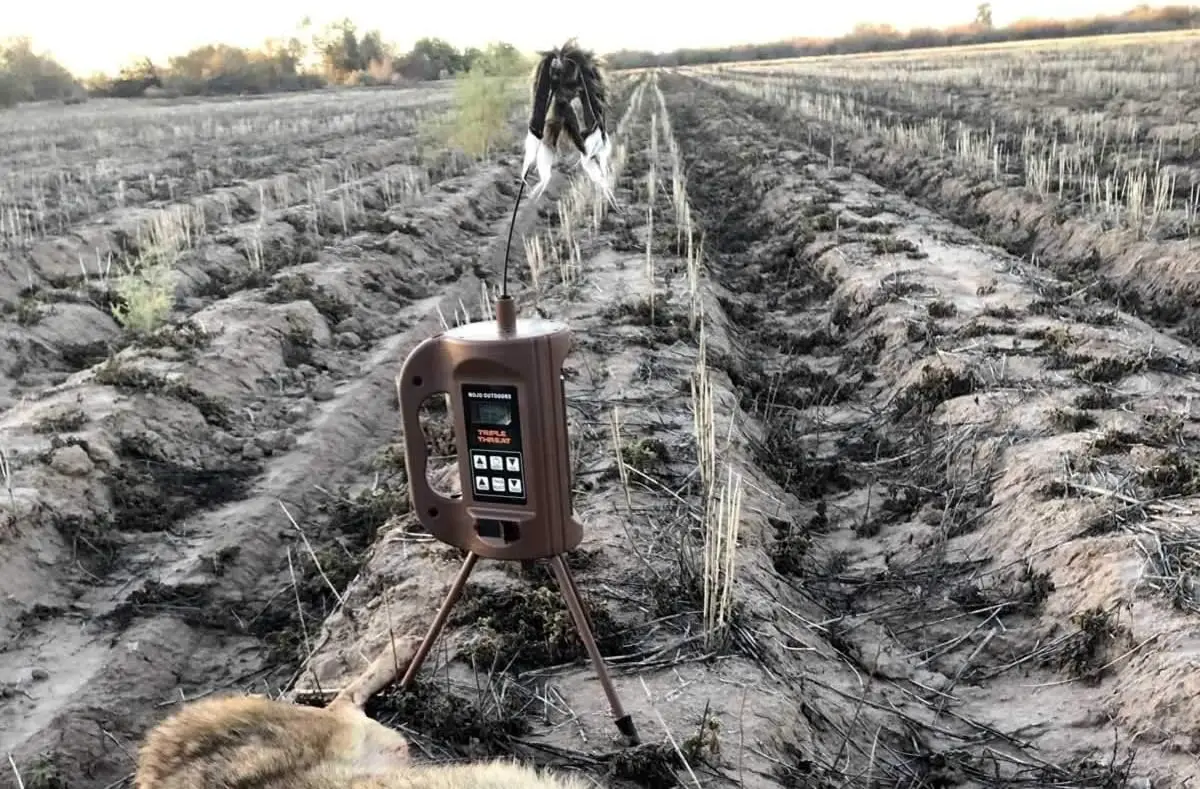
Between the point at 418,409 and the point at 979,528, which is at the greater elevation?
the point at 418,409

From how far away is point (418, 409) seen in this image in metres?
2.92

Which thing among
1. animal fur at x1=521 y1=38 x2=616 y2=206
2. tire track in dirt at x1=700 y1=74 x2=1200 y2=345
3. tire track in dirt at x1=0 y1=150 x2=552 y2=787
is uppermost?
animal fur at x1=521 y1=38 x2=616 y2=206

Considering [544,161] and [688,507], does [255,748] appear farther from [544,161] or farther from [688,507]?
[688,507]

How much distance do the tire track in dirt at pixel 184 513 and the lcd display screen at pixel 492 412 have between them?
2.10 m

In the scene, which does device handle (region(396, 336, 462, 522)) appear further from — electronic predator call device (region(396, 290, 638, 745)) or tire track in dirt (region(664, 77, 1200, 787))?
tire track in dirt (region(664, 77, 1200, 787))

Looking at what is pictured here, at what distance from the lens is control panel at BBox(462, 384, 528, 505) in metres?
2.74

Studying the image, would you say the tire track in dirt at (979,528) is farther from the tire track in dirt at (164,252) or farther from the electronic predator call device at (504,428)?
the tire track in dirt at (164,252)

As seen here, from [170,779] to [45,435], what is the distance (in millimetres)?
5476

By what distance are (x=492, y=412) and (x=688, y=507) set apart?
2.39 meters

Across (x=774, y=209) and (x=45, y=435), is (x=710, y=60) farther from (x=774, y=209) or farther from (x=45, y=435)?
(x=45, y=435)

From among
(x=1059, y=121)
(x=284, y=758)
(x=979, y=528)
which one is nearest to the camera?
(x=284, y=758)

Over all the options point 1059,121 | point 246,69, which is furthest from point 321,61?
point 1059,121

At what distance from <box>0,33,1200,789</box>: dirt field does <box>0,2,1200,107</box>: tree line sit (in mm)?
55906

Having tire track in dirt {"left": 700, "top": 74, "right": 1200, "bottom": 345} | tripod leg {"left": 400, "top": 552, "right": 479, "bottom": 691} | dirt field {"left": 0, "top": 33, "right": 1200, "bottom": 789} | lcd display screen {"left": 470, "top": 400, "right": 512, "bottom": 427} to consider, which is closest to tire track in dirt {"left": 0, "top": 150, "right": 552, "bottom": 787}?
dirt field {"left": 0, "top": 33, "right": 1200, "bottom": 789}
